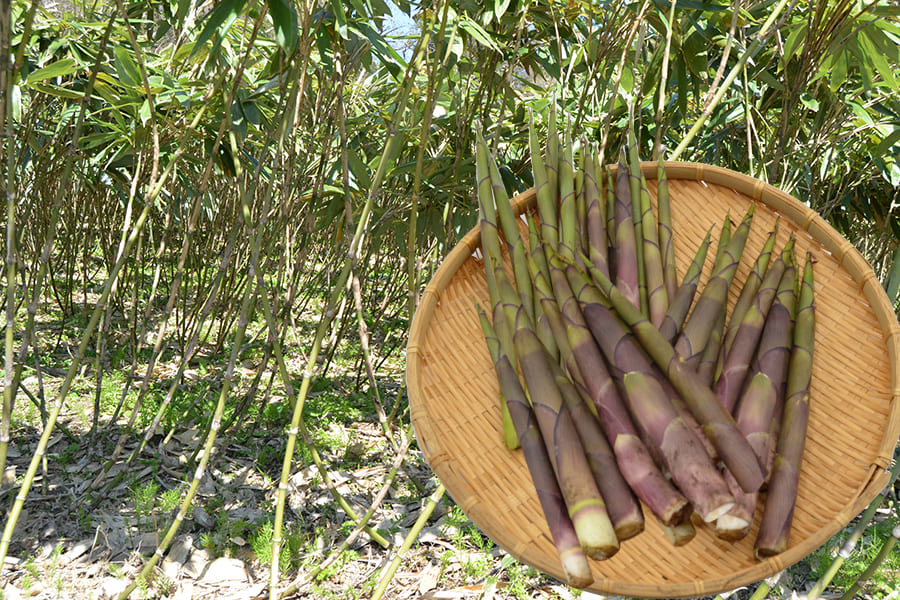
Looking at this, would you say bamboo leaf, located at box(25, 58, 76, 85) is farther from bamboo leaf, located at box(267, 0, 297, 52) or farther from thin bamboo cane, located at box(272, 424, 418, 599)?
thin bamboo cane, located at box(272, 424, 418, 599)

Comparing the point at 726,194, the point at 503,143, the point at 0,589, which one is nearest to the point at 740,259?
the point at 726,194

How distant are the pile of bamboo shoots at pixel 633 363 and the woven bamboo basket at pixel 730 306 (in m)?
0.05

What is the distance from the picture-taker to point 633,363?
0.84 m

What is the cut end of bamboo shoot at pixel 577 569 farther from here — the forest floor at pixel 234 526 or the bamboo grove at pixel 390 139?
the forest floor at pixel 234 526

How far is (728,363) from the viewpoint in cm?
96

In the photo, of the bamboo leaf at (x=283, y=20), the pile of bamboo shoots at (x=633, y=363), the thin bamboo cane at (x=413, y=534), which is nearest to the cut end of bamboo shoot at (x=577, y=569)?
the pile of bamboo shoots at (x=633, y=363)

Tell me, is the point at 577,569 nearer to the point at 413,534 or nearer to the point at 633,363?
the point at 633,363

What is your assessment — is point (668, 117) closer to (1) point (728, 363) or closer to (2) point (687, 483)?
(1) point (728, 363)

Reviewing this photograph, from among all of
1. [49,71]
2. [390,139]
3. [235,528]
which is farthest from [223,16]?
[235,528]

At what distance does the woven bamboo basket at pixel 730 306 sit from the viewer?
0.81 m

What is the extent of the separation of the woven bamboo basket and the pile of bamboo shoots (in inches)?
2.1

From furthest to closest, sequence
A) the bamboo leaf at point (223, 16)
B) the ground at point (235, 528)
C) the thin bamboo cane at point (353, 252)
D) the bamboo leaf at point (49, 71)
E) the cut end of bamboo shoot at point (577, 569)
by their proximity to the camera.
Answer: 1. the ground at point (235, 528)
2. the bamboo leaf at point (49, 71)
3. the thin bamboo cane at point (353, 252)
4. the bamboo leaf at point (223, 16)
5. the cut end of bamboo shoot at point (577, 569)

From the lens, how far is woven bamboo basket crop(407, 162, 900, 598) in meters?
0.81

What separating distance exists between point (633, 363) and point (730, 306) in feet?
1.28
